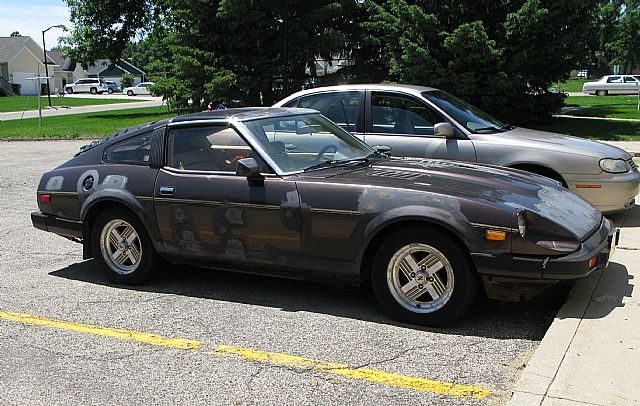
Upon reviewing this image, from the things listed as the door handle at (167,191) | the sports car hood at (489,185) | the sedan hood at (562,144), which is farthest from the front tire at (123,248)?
the sedan hood at (562,144)

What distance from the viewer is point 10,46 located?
3199 inches

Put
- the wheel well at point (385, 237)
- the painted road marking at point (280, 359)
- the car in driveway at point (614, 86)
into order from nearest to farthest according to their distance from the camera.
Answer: the painted road marking at point (280, 359)
the wheel well at point (385, 237)
the car in driveway at point (614, 86)

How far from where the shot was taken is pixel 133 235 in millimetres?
5953

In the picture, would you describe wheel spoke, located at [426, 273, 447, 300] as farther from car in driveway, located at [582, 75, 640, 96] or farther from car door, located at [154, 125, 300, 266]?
car in driveway, located at [582, 75, 640, 96]

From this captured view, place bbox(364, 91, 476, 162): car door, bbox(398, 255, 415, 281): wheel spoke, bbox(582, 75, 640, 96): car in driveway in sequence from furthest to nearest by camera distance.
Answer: bbox(582, 75, 640, 96): car in driveway, bbox(364, 91, 476, 162): car door, bbox(398, 255, 415, 281): wheel spoke

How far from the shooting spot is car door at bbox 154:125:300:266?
202 inches

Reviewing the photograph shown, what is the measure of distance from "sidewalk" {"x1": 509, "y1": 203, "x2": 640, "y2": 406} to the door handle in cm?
308

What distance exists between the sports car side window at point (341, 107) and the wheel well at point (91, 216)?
3171 mm

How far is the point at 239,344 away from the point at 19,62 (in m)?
87.0

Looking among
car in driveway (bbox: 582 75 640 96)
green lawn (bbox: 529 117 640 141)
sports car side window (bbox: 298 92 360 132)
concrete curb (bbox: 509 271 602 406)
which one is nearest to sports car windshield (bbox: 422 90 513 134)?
sports car side window (bbox: 298 92 360 132)

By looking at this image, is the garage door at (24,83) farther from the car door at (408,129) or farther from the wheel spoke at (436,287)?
the wheel spoke at (436,287)

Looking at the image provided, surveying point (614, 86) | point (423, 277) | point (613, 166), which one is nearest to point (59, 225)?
point (423, 277)

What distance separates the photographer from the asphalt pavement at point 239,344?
12.7 ft

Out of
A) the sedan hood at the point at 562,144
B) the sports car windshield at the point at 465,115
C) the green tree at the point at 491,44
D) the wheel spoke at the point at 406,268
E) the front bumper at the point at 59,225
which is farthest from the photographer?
the green tree at the point at 491,44
